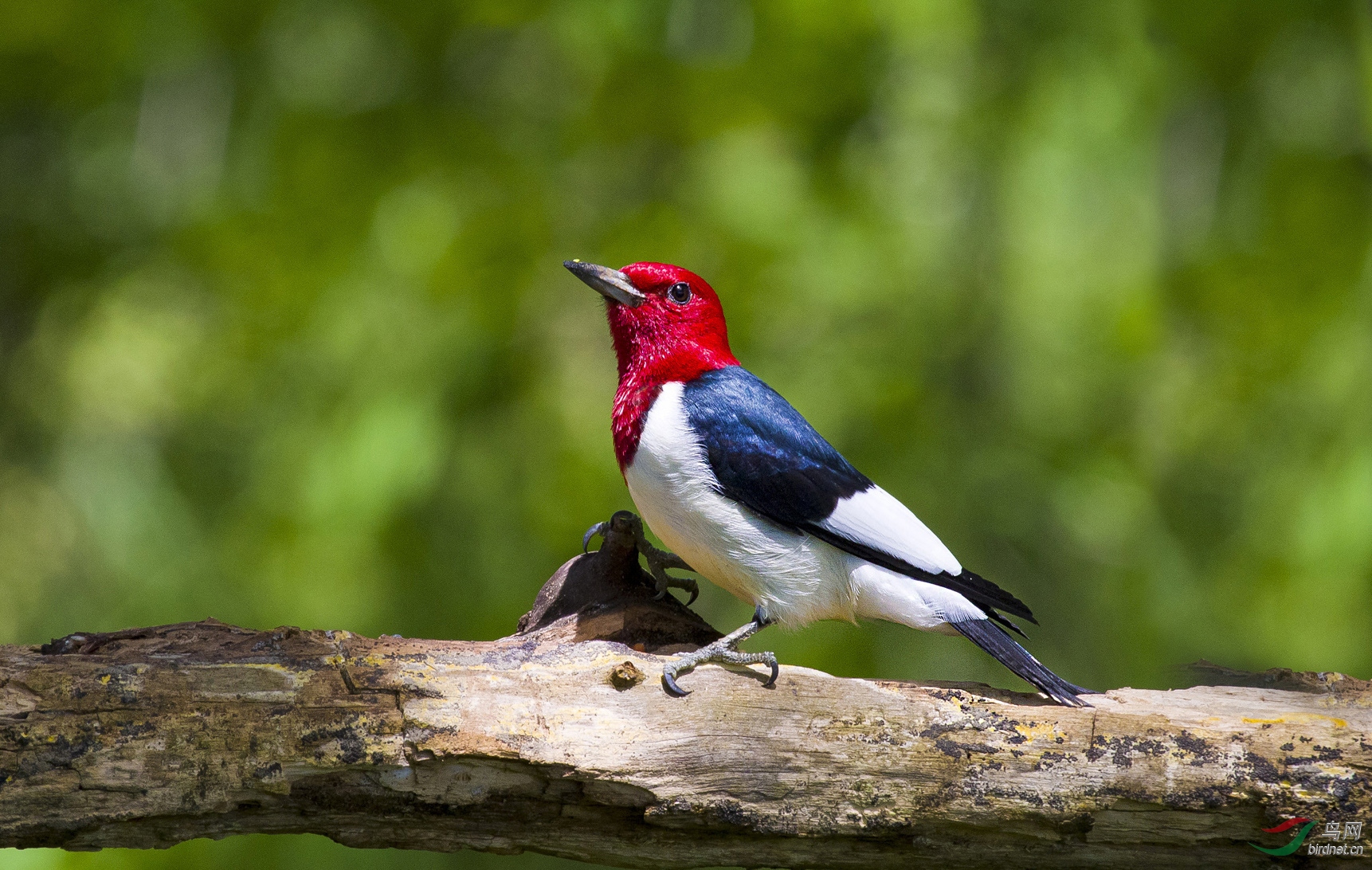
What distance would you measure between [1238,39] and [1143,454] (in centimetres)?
195

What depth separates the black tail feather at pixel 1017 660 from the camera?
242cm

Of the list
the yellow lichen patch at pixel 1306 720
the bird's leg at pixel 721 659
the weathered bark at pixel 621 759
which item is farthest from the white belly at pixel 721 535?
the yellow lichen patch at pixel 1306 720

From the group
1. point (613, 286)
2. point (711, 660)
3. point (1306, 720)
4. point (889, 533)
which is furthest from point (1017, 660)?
point (613, 286)

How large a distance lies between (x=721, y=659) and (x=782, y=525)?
1.32 feet

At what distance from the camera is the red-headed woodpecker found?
8.71 ft

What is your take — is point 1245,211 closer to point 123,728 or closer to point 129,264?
point 123,728

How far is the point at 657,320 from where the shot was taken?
2.99 metres

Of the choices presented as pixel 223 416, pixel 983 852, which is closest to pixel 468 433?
pixel 223 416

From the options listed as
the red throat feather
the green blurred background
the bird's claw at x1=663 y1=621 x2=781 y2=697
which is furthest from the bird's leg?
the green blurred background

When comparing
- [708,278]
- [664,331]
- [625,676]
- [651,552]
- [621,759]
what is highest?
[708,278]

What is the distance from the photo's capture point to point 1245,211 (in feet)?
14.8

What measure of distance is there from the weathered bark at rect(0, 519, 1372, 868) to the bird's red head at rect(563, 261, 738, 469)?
89 centimetres

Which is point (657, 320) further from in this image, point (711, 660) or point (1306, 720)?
point (1306, 720)

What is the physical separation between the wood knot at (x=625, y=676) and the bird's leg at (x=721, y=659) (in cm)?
7
